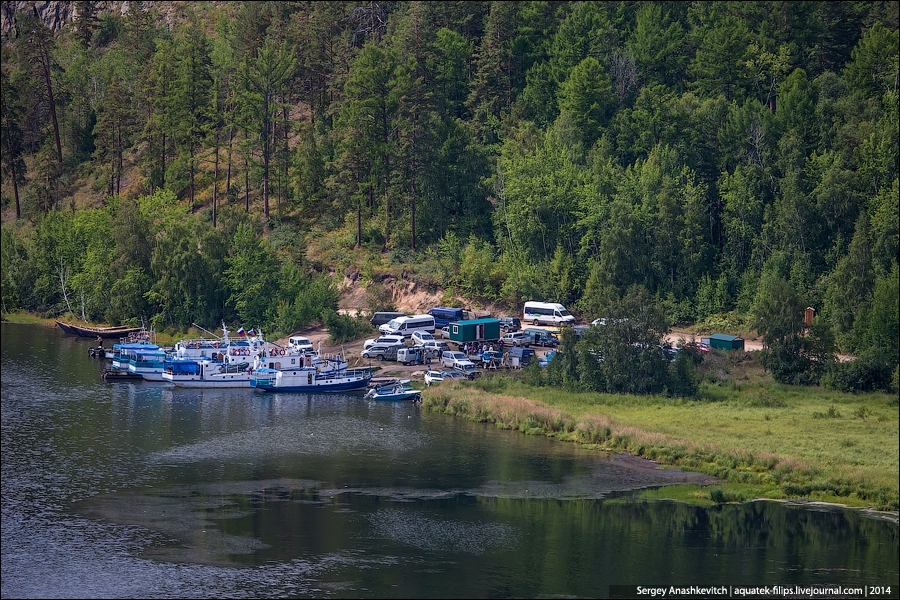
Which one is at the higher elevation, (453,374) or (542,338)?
(542,338)

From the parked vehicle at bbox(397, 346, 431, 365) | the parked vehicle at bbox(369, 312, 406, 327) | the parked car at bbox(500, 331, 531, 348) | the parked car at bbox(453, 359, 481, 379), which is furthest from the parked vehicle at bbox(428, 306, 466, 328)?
the parked car at bbox(453, 359, 481, 379)

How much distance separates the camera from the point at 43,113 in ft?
423

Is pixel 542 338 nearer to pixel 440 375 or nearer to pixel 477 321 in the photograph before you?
pixel 477 321

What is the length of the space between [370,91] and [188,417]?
42.0 metres

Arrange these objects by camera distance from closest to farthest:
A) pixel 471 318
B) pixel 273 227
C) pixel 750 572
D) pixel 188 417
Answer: pixel 750 572
pixel 188 417
pixel 471 318
pixel 273 227

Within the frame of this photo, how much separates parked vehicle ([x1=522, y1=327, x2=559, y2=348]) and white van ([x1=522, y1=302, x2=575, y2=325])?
370cm

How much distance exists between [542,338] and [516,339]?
1912 mm

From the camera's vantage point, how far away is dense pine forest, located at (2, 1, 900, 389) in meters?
88.8

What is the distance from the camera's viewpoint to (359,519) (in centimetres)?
5094

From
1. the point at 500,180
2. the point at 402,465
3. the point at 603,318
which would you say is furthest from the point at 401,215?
the point at 402,465

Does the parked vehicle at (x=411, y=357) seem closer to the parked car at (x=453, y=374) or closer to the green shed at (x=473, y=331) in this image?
the green shed at (x=473, y=331)

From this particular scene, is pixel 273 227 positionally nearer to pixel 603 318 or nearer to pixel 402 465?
pixel 603 318

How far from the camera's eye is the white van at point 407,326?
8575cm

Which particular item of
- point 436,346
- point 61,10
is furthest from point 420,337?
point 61,10
